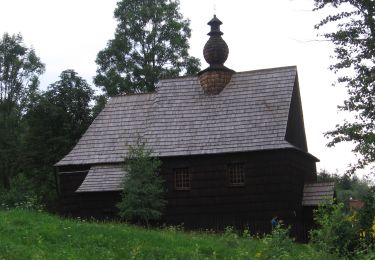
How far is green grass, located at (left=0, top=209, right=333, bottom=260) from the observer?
475 inches

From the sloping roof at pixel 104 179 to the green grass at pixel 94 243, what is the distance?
28.5 feet

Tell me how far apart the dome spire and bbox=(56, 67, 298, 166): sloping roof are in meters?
0.37

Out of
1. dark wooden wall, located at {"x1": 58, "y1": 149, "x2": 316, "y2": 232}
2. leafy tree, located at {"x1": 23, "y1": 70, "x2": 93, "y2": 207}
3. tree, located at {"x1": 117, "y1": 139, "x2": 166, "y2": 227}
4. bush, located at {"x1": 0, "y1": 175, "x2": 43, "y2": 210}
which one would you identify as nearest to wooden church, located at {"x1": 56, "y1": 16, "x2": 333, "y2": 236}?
dark wooden wall, located at {"x1": 58, "y1": 149, "x2": 316, "y2": 232}

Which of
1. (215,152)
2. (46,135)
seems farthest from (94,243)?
(46,135)

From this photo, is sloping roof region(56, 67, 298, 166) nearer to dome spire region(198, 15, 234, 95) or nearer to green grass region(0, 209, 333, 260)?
dome spire region(198, 15, 234, 95)

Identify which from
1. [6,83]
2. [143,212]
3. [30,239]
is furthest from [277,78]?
[6,83]

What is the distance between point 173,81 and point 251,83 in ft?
14.1

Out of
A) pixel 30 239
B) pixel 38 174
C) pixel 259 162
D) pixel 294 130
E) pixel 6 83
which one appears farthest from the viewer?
pixel 6 83

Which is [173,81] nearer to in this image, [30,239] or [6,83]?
[30,239]

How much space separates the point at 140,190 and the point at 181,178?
142 inches

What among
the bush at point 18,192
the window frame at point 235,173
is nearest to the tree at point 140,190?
the window frame at point 235,173

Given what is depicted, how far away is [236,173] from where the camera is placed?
24672mm

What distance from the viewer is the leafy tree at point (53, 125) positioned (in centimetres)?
3772

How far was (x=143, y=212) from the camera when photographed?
2200 cm
